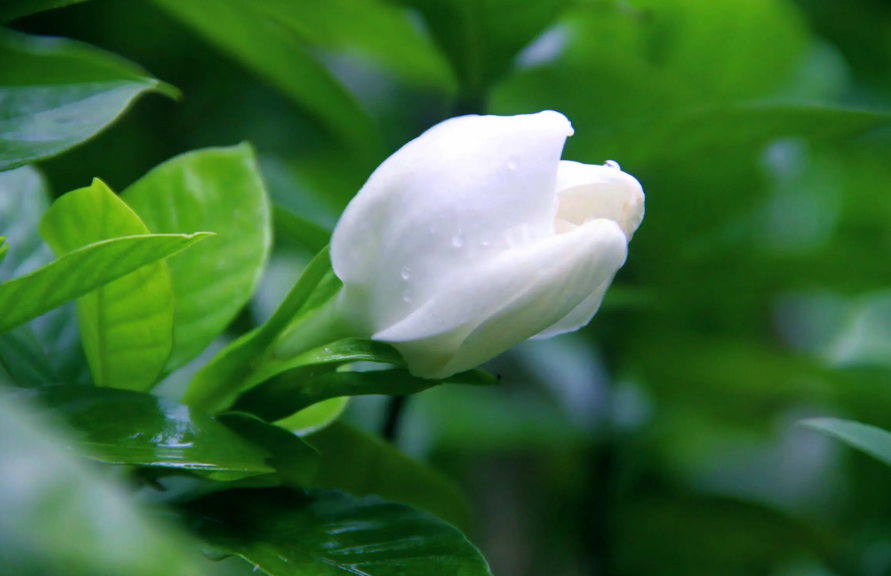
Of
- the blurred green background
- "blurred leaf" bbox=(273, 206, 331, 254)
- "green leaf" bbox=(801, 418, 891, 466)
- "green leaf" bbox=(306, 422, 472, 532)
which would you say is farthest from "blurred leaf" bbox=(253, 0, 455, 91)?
"green leaf" bbox=(801, 418, 891, 466)

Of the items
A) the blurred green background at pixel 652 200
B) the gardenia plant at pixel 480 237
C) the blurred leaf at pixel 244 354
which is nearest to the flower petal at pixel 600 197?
the gardenia plant at pixel 480 237

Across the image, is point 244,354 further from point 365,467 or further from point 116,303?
point 365,467

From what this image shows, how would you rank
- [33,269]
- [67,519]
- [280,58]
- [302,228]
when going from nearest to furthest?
[67,519]
[33,269]
[302,228]
[280,58]

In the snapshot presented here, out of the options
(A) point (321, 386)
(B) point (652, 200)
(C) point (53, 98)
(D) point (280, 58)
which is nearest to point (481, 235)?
(A) point (321, 386)

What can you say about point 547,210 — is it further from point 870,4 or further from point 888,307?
point 870,4

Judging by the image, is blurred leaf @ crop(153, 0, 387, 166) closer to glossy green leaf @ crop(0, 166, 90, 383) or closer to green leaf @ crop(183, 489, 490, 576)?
glossy green leaf @ crop(0, 166, 90, 383)

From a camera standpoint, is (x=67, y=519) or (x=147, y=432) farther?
(x=147, y=432)
